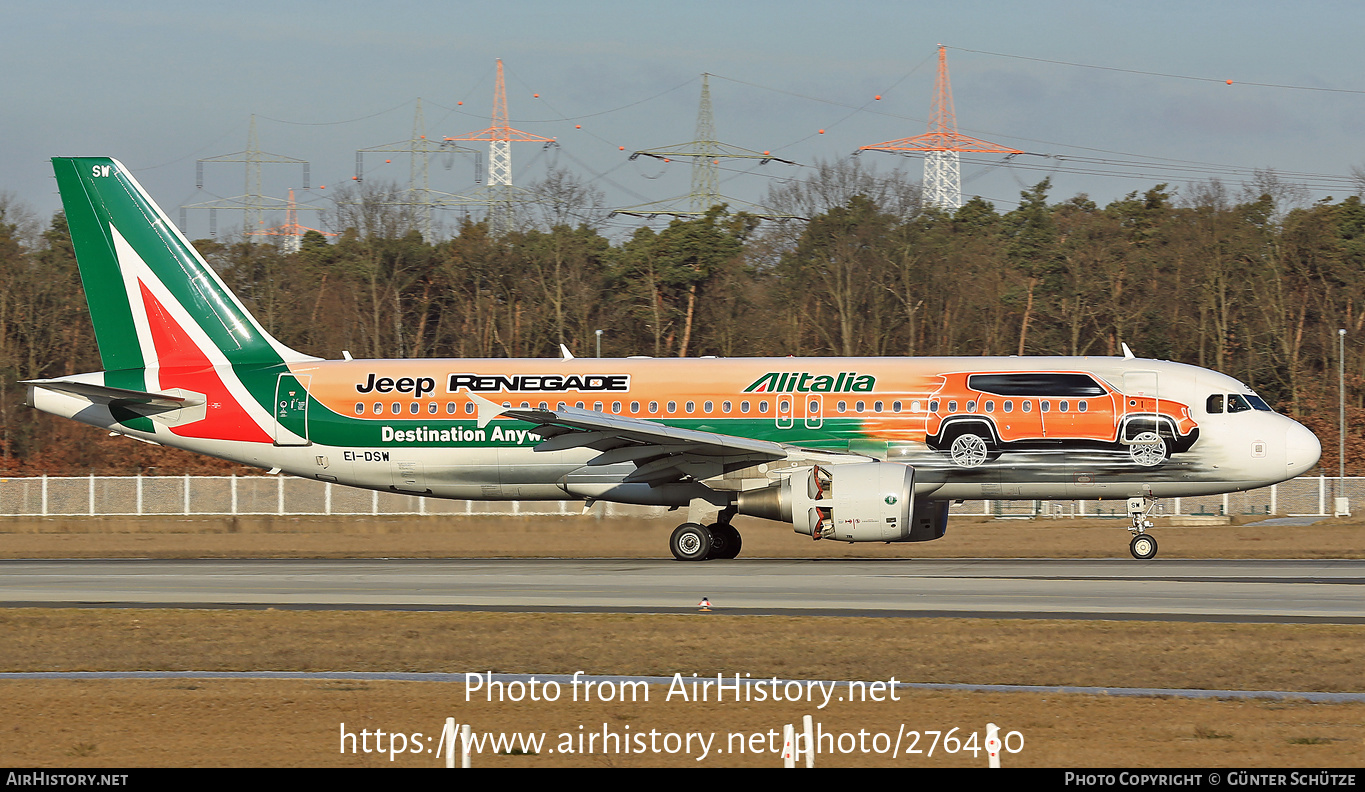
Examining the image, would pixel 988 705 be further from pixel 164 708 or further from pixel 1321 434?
→ pixel 1321 434

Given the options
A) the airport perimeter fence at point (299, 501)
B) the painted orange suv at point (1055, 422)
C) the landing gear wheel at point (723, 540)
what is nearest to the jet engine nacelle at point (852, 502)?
the painted orange suv at point (1055, 422)

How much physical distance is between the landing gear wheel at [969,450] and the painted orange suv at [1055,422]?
0.02 m

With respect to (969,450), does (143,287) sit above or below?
above

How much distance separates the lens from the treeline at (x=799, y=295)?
64.6m

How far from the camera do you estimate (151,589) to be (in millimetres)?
23609

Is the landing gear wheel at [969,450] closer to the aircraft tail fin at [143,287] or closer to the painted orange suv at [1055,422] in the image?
the painted orange suv at [1055,422]

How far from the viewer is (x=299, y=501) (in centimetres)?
4994

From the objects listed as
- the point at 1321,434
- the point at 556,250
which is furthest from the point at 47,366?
the point at 1321,434

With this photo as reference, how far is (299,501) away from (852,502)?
28878 millimetres

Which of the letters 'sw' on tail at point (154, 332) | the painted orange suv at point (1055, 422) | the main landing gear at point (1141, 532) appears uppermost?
the letters 'sw' on tail at point (154, 332)

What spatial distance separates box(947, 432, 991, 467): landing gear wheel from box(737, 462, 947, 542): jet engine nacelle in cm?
164

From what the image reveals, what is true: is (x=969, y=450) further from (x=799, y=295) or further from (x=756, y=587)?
(x=799, y=295)

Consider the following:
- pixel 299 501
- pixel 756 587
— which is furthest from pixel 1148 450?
pixel 299 501
